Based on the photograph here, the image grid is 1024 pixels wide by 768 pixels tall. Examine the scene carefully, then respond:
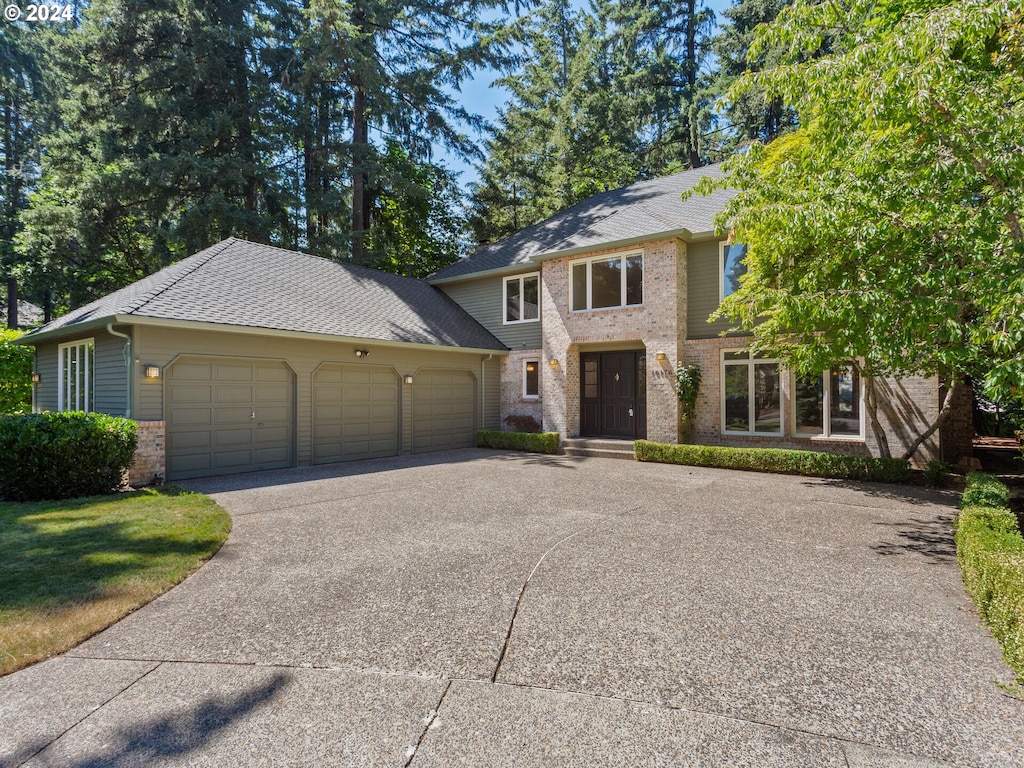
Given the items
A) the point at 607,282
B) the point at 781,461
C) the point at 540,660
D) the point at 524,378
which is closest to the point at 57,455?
the point at 540,660

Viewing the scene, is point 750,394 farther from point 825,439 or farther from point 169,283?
point 169,283

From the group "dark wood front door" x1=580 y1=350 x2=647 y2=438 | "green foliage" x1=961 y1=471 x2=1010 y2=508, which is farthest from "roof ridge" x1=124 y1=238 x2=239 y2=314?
"green foliage" x1=961 y1=471 x2=1010 y2=508

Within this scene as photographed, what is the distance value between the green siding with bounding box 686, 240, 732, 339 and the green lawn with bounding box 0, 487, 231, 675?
401 inches

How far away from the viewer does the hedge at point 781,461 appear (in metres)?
8.81

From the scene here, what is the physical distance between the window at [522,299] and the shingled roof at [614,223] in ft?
2.12

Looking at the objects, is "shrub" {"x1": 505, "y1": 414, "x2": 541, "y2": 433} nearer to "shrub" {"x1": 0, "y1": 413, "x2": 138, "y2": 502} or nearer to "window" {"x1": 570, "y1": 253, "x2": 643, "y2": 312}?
"window" {"x1": 570, "y1": 253, "x2": 643, "y2": 312}

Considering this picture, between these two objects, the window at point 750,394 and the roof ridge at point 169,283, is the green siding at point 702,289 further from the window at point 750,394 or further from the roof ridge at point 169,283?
the roof ridge at point 169,283

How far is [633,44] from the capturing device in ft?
Answer: 77.4

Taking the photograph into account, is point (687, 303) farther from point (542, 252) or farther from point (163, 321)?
point (163, 321)

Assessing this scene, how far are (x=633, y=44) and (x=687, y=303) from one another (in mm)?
18074

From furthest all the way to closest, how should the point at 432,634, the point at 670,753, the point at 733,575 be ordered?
the point at 733,575 → the point at 432,634 → the point at 670,753

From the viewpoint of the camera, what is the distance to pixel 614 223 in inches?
528

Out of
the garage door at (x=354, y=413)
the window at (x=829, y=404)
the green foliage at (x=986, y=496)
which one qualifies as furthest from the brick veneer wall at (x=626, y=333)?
the green foliage at (x=986, y=496)

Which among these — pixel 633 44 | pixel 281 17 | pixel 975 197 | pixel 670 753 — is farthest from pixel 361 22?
pixel 670 753
